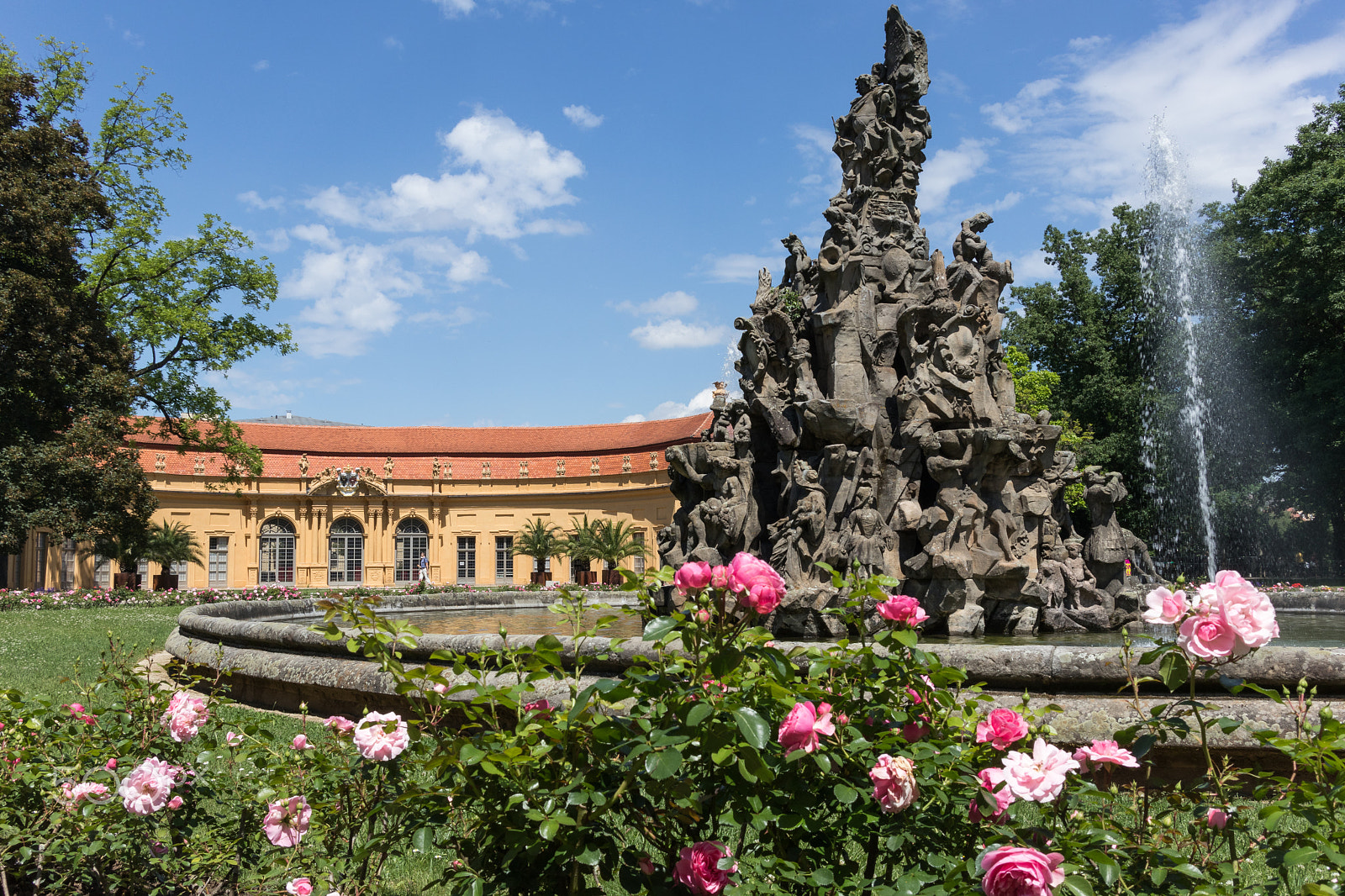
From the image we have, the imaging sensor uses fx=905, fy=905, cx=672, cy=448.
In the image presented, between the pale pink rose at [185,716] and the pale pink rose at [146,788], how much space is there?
207mm

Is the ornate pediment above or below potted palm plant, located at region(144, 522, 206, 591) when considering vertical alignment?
above

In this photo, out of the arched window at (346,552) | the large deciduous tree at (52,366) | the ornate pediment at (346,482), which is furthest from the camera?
the arched window at (346,552)

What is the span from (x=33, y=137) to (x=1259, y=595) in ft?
103

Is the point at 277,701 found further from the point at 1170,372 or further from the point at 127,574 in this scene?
the point at 1170,372

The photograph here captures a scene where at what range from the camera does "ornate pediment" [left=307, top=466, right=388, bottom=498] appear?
170 ft

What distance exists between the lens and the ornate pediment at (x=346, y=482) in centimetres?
5181

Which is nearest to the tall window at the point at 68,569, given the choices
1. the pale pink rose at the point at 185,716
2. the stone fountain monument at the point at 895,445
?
the stone fountain monument at the point at 895,445

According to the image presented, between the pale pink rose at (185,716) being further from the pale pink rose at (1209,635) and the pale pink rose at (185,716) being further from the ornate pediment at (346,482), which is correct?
the ornate pediment at (346,482)

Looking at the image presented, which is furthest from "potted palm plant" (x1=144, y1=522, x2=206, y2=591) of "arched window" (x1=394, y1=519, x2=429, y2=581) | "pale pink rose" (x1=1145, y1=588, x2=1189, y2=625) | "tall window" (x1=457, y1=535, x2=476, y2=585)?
"pale pink rose" (x1=1145, y1=588, x2=1189, y2=625)

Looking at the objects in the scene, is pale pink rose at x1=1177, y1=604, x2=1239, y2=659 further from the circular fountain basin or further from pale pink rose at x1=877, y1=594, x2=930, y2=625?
pale pink rose at x1=877, y1=594, x2=930, y2=625

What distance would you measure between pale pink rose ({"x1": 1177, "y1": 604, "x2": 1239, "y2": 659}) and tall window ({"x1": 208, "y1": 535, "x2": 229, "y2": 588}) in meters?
54.8

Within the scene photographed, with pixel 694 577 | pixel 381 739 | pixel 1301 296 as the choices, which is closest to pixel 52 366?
pixel 381 739

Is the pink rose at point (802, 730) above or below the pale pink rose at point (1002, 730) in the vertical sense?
above

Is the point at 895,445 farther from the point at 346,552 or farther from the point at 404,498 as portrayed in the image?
the point at 346,552
